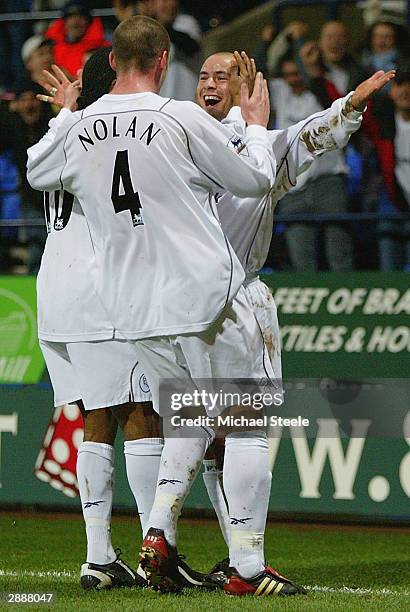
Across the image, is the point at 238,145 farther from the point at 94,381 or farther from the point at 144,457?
the point at 144,457

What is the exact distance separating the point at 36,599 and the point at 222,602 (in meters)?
0.76

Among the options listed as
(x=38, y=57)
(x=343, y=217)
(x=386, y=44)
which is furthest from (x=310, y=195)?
(x=38, y=57)

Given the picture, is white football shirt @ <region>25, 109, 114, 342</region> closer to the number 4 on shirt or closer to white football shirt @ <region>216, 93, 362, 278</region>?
the number 4 on shirt

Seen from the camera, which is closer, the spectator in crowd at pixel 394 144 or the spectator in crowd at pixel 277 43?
the spectator in crowd at pixel 394 144

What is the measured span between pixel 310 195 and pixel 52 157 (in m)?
4.48

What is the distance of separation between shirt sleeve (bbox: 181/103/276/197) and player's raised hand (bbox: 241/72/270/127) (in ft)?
0.60

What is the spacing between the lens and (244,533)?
4945 millimetres

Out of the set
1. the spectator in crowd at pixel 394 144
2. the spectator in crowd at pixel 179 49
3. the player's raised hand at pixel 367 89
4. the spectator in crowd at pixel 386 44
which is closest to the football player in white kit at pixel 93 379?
the player's raised hand at pixel 367 89

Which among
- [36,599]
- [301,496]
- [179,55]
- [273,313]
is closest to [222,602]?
[36,599]

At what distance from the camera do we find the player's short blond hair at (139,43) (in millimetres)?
4953

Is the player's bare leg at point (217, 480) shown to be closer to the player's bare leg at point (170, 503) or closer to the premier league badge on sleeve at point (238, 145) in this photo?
the player's bare leg at point (170, 503)

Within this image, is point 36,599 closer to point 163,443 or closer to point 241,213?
point 163,443

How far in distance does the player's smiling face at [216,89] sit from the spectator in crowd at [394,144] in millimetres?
3557

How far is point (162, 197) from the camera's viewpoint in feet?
16.1
